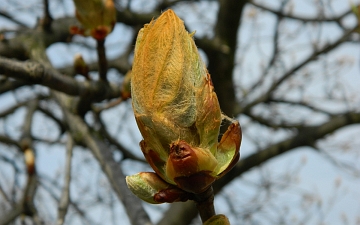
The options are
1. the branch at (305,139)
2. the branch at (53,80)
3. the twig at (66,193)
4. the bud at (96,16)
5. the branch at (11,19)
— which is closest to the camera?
the branch at (53,80)

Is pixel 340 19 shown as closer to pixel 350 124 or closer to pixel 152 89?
pixel 350 124

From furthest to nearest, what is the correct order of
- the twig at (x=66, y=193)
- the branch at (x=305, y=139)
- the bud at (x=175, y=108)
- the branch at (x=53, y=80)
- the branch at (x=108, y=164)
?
1. the branch at (x=305, y=139)
2. the twig at (x=66, y=193)
3. the branch at (x=108, y=164)
4. the branch at (x=53, y=80)
5. the bud at (x=175, y=108)

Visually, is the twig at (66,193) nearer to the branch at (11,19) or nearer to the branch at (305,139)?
the branch at (11,19)

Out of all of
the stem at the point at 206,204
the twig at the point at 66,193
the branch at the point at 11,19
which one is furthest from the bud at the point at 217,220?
the branch at the point at 11,19

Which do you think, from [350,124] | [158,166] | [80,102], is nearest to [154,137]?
[158,166]

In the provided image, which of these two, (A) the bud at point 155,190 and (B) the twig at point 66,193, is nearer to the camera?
(A) the bud at point 155,190

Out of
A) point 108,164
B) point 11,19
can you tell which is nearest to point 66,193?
point 108,164

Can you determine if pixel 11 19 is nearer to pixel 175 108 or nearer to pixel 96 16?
pixel 96 16

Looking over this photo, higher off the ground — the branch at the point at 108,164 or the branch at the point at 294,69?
the branch at the point at 108,164
